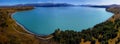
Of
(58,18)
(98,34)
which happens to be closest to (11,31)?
(58,18)

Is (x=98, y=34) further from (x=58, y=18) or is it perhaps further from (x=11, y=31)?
(x=11, y=31)

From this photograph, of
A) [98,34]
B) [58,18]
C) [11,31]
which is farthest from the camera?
[98,34]

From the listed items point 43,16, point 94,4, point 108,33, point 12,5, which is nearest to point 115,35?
point 108,33

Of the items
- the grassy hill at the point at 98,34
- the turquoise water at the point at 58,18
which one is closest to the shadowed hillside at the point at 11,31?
the turquoise water at the point at 58,18

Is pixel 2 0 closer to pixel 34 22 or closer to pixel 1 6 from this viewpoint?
pixel 1 6

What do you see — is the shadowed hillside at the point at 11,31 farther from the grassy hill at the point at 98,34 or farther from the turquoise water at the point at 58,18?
the grassy hill at the point at 98,34

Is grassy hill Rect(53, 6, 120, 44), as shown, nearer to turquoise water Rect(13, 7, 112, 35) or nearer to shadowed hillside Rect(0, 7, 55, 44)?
turquoise water Rect(13, 7, 112, 35)

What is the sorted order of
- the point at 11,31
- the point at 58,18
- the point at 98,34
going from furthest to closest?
1. the point at 98,34
2. the point at 58,18
3. the point at 11,31

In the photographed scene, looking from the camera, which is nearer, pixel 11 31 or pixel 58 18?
pixel 11 31

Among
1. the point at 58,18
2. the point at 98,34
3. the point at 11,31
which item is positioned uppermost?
the point at 58,18
